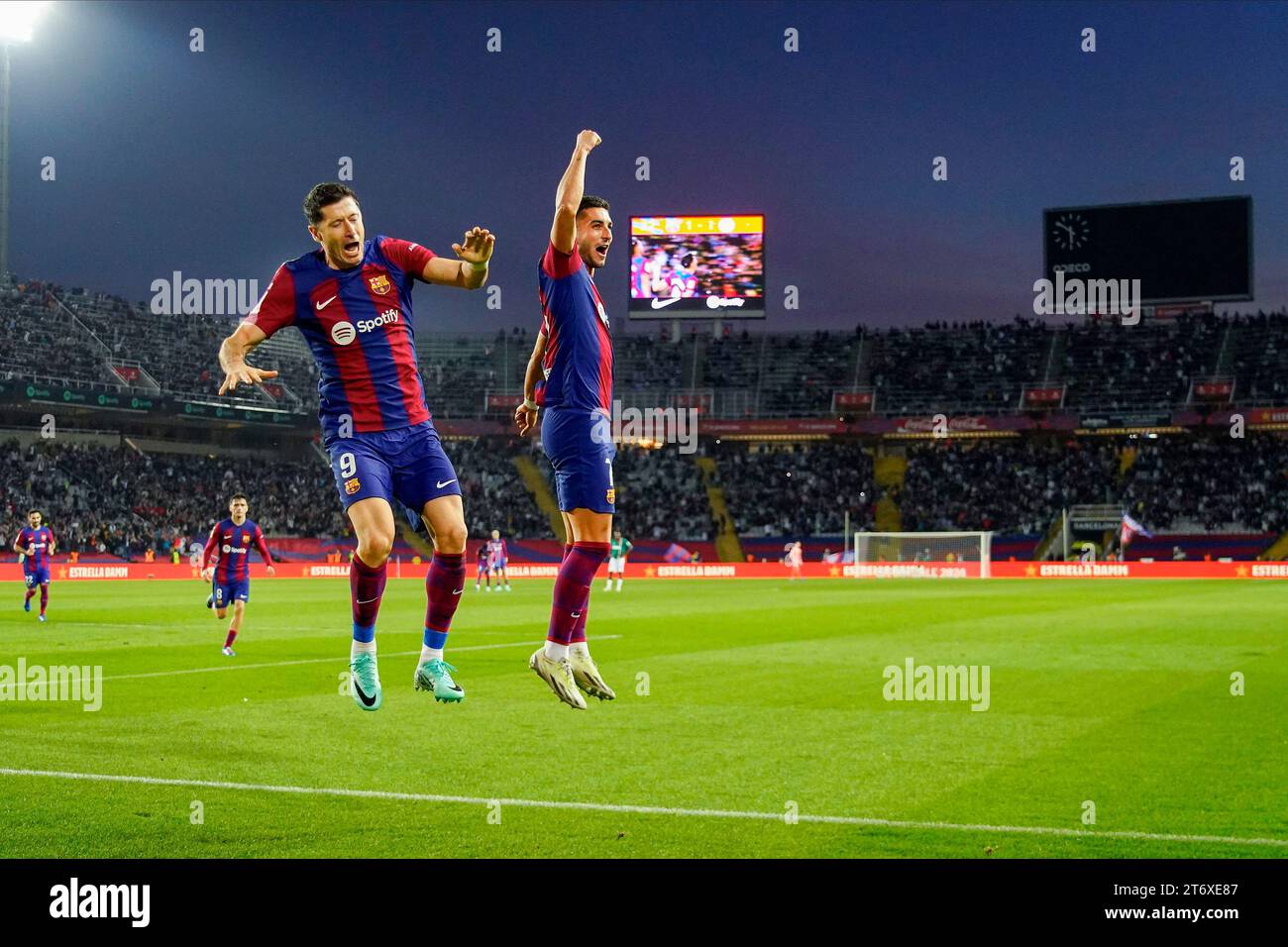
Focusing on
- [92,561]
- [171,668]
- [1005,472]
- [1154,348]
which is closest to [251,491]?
[92,561]

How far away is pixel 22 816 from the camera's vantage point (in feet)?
35.5

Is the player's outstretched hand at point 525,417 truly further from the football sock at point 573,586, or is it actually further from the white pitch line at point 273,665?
the white pitch line at point 273,665

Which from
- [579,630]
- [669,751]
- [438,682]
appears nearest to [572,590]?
[579,630]

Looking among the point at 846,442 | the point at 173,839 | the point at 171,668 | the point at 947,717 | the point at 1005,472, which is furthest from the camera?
the point at 846,442

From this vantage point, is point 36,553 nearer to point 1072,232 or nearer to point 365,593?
point 365,593

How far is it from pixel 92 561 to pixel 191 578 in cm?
486

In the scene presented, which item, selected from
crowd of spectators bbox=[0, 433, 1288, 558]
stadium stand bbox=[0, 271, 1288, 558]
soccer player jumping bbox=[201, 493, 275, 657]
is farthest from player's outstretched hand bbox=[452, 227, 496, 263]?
crowd of spectators bbox=[0, 433, 1288, 558]

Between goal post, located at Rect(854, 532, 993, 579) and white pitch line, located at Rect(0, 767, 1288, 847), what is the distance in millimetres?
53672

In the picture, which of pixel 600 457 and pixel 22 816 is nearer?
pixel 600 457

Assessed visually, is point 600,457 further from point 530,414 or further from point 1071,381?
point 1071,381

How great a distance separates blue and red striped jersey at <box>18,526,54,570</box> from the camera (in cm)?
3294

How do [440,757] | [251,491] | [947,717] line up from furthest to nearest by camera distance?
1. [251,491]
2. [947,717]
3. [440,757]

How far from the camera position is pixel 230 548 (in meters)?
23.4

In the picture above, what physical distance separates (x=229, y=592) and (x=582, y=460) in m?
20.4
